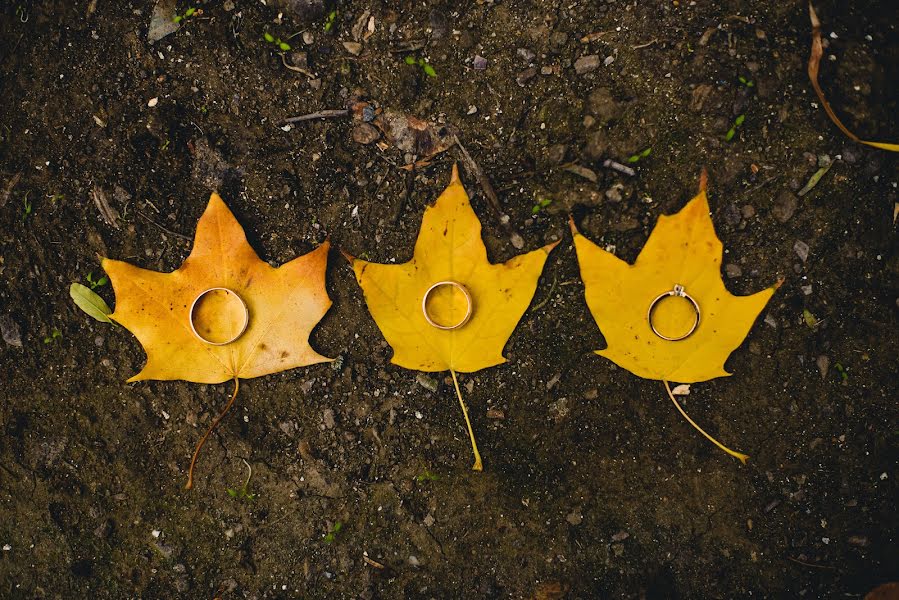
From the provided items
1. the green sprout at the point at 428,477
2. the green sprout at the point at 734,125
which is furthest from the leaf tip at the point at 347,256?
the green sprout at the point at 734,125

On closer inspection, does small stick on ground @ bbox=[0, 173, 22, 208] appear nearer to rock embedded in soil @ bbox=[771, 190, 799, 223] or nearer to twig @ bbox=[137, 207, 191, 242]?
twig @ bbox=[137, 207, 191, 242]

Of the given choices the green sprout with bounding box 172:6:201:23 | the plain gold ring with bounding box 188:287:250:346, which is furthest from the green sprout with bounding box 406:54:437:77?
the plain gold ring with bounding box 188:287:250:346

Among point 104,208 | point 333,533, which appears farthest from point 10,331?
point 333,533

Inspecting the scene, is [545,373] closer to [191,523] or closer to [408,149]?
[408,149]

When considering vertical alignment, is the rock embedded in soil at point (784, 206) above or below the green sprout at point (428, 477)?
above

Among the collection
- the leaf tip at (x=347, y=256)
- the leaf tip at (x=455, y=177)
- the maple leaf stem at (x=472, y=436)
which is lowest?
the maple leaf stem at (x=472, y=436)

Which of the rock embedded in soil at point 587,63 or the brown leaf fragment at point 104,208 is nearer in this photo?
the rock embedded in soil at point 587,63

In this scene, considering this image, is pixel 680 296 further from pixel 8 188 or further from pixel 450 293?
pixel 8 188

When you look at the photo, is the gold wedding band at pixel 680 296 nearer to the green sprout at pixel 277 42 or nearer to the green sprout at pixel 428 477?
the green sprout at pixel 428 477
